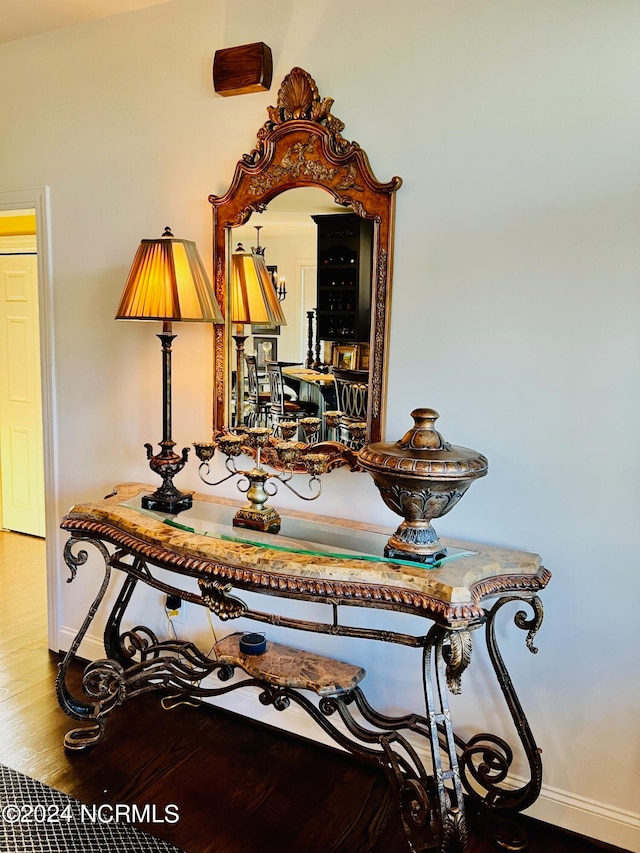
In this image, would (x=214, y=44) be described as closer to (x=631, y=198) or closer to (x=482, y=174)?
(x=482, y=174)

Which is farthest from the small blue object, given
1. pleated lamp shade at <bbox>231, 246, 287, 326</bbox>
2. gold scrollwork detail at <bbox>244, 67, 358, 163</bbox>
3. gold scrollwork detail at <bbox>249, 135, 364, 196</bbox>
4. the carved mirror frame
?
gold scrollwork detail at <bbox>244, 67, 358, 163</bbox>

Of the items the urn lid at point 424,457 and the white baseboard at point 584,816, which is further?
the white baseboard at point 584,816

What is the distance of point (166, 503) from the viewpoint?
6.94 feet

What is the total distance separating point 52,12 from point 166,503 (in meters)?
1.95

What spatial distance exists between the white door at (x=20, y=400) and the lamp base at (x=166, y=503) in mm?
2518

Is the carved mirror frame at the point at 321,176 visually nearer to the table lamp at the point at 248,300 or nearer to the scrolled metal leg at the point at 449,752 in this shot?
the table lamp at the point at 248,300

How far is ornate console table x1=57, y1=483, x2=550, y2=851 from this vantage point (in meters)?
1.54

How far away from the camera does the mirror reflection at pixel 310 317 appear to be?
200cm

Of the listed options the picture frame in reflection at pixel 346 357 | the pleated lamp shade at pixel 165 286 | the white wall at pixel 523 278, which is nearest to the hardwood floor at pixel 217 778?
the white wall at pixel 523 278

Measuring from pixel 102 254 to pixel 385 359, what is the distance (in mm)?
1338

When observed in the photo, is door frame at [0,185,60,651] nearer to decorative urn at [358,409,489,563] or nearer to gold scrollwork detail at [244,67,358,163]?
gold scrollwork detail at [244,67,358,163]

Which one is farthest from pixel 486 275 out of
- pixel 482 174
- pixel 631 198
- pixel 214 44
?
pixel 214 44

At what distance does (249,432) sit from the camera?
81.0 inches

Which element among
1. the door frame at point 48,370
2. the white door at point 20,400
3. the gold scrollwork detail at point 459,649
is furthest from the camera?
the white door at point 20,400
